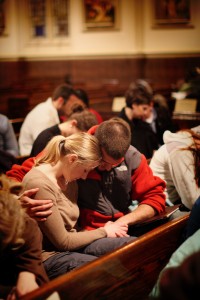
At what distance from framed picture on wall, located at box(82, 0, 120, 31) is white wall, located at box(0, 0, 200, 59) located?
0.41ft

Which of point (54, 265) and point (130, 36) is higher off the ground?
point (130, 36)

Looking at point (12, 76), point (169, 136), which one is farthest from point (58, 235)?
point (12, 76)

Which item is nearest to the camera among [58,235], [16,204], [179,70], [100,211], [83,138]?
[16,204]

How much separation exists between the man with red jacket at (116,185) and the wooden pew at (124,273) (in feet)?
1.19

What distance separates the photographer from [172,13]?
1002 centimetres

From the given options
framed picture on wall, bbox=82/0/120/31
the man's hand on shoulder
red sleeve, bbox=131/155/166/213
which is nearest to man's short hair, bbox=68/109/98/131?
red sleeve, bbox=131/155/166/213

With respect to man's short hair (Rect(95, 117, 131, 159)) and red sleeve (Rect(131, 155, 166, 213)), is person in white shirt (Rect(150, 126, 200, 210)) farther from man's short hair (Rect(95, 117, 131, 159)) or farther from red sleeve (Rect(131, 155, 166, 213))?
man's short hair (Rect(95, 117, 131, 159))

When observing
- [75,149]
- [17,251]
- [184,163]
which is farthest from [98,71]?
[17,251]

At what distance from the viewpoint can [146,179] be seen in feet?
9.62

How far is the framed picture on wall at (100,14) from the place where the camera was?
418 inches

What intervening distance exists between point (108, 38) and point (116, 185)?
855 centimetres

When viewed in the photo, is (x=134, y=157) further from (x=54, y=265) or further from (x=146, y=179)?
(x=54, y=265)

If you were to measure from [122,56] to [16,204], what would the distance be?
934 centimetres

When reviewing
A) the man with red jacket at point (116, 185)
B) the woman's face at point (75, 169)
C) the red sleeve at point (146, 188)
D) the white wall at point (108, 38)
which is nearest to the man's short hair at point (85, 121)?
the man with red jacket at point (116, 185)
